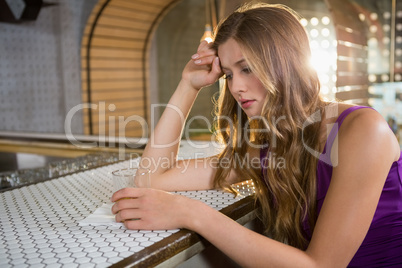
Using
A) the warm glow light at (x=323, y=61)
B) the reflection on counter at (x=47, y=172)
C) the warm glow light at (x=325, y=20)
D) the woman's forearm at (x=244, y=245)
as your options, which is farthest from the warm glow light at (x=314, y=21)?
the woman's forearm at (x=244, y=245)

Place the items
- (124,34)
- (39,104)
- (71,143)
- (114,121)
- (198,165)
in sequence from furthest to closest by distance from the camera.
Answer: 1. (114,121)
2. (124,34)
3. (39,104)
4. (71,143)
5. (198,165)

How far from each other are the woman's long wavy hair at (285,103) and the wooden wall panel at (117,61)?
4.96 m

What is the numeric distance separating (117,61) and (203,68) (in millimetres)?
5317

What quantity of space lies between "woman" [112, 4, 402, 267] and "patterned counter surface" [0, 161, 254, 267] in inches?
2.8

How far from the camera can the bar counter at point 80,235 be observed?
965 millimetres

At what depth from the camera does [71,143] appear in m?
3.16

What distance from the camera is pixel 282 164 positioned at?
4.80 ft

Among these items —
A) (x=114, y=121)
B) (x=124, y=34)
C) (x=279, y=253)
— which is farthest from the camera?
(x=114, y=121)

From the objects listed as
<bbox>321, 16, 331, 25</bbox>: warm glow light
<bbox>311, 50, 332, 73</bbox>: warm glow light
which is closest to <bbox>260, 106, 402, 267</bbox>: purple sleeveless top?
<bbox>311, 50, 332, 73</bbox>: warm glow light

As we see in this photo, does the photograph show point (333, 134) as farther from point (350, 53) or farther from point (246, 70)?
point (350, 53)

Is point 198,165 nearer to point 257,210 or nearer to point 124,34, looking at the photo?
point 257,210

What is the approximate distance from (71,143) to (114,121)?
13.4 ft

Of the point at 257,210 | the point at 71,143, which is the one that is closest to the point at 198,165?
the point at 257,210

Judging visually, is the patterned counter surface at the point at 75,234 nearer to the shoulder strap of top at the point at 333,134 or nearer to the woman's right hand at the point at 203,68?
the shoulder strap of top at the point at 333,134
